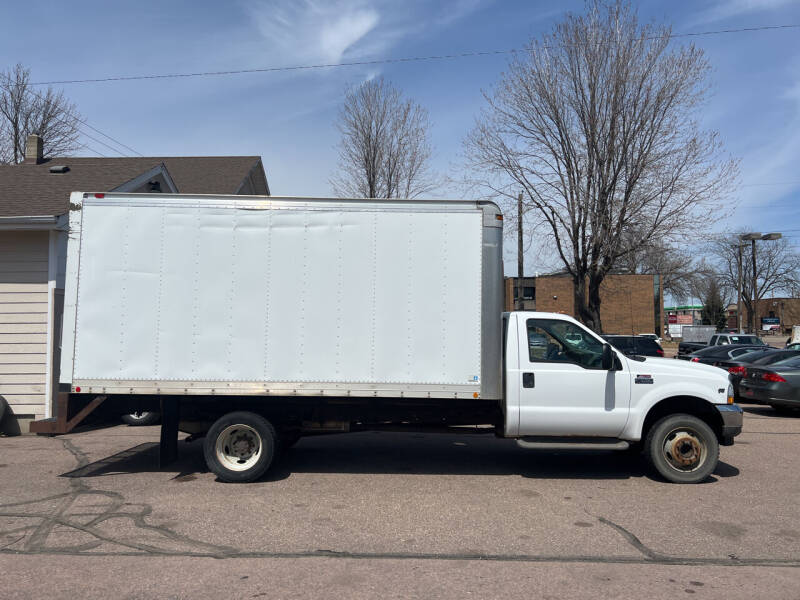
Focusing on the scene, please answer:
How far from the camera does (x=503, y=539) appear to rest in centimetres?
546

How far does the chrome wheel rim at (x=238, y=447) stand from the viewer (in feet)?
23.9

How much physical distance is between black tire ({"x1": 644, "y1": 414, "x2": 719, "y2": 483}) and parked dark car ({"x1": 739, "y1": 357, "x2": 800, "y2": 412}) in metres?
7.40

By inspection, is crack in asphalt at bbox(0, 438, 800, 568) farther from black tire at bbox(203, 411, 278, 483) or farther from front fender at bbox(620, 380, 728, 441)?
front fender at bbox(620, 380, 728, 441)

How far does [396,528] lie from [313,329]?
246 cm

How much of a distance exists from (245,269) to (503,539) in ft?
13.3

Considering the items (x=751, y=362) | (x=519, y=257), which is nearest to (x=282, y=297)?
(x=751, y=362)

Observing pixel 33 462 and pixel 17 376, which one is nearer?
pixel 33 462

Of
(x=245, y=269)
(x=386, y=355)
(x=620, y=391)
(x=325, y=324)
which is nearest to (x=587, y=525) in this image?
(x=620, y=391)

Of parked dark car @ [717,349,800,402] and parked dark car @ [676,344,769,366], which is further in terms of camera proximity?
parked dark car @ [676,344,769,366]

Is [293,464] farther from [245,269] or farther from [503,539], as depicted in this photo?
[503,539]

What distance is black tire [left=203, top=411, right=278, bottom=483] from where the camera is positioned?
7238 mm

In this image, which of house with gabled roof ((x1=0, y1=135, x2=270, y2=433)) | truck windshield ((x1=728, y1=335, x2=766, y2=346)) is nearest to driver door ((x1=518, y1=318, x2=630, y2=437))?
house with gabled roof ((x1=0, y1=135, x2=270, y2=433))

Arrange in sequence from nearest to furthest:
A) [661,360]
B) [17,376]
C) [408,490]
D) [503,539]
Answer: [503,539] < [408,490] < [661,360] < [17,376]

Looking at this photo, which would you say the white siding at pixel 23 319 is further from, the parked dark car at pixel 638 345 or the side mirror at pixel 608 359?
the parked dark car at pixel 638 345
